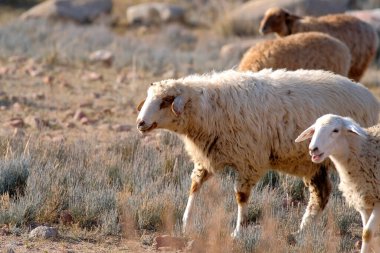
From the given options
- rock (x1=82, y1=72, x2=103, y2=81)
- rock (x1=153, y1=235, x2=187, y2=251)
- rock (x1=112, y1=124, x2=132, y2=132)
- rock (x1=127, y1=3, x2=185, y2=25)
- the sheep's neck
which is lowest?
rock (x1=127, y1=3, x2=185, y2=25)

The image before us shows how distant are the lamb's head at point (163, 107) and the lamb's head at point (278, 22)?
678cm

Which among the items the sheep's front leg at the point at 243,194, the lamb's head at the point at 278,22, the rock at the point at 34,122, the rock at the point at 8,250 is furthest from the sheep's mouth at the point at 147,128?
the lamb's head at the point at 278,22

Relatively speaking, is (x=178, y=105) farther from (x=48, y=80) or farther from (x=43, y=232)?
(x=48, y=80)

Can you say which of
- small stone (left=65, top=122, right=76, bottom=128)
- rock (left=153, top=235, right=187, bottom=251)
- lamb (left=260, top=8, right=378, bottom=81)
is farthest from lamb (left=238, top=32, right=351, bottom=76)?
rock (left=153, top=235, right=187, bottom=251)

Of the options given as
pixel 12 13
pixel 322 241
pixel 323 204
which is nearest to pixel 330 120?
pixel 322 241

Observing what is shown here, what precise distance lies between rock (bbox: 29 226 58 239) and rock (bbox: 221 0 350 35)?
14707mm

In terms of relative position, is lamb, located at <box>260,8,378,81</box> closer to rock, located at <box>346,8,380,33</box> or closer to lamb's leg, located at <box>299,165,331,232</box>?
rock, located at <box>346,8,380,33</box>

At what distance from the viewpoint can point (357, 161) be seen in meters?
7.99

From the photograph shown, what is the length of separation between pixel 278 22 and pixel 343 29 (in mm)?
1174

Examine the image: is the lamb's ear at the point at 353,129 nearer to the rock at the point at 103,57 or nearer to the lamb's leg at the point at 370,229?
the lamb's leg at the point at 370,229

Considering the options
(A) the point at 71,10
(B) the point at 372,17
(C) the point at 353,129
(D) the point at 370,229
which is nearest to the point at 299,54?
(C) the point at 353,129

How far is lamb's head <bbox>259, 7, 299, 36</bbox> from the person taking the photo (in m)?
15.3

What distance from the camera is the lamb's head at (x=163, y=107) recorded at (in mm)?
8616

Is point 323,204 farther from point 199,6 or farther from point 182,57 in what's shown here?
point 199,6
